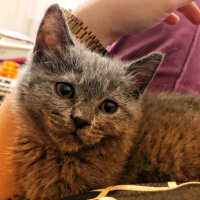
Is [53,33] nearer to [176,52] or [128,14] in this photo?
[128,14]

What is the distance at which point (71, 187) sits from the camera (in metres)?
0.82

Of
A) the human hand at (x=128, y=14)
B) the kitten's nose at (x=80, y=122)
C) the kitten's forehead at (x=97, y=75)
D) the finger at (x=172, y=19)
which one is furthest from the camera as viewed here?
the finger at (x=172, y=19)

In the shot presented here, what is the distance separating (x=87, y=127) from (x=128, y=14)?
0.68m

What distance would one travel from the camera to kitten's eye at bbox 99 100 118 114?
880mm

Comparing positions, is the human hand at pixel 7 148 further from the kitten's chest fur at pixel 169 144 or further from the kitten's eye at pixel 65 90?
the kitten's chest fur at pixel 169 144

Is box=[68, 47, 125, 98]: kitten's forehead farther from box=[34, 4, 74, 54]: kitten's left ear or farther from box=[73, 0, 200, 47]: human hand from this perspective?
box=[73, 0, 200, 47]: human hand

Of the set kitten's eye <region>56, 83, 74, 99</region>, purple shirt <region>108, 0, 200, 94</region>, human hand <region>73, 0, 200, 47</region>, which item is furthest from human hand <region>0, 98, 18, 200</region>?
purple shirt <region>108, 0, 200, 94</region>

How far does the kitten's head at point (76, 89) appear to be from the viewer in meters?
0.78

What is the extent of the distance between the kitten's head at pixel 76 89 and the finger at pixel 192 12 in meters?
0.40

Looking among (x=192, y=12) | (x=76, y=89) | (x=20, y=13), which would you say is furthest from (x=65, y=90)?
(x=20, y=13)

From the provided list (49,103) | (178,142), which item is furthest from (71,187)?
(178,142)

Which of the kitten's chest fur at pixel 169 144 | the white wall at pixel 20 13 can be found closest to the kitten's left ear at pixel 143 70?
the kitten's chest fur at pixel 169 144

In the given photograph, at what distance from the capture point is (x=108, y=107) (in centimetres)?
89

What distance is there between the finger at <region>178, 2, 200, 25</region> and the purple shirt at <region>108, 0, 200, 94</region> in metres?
0.06
